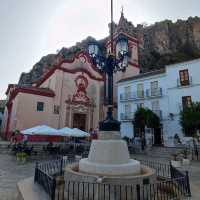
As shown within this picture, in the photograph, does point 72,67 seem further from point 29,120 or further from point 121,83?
point 29,120

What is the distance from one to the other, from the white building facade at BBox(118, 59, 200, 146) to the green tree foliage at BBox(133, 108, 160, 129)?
1.30 meters

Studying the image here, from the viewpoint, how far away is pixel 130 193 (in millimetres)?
4410

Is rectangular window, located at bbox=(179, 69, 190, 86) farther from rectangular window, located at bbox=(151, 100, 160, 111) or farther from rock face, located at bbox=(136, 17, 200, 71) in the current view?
rock face, located at bbox=(136, 17, 200, 71)

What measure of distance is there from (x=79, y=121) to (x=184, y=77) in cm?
1438

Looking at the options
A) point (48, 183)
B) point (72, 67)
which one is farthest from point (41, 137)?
point (48, 183)

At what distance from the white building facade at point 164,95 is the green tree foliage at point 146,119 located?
4.27ft

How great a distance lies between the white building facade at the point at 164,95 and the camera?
19047 millimetres

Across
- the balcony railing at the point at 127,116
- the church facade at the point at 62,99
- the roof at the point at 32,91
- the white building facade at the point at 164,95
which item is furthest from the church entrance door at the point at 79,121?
the balcony railing at the point at 127,116

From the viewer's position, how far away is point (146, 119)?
18.9 meters

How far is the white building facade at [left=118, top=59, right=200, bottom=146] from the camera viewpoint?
19047 millimetres

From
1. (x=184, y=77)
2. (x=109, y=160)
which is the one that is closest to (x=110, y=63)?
(x=109, y=160)

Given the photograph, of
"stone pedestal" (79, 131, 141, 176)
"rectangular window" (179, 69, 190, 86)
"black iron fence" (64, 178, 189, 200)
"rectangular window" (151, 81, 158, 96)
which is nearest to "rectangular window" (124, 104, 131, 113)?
"rectangular window" (151, 81, 158, 96)

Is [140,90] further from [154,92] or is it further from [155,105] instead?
[155,105]

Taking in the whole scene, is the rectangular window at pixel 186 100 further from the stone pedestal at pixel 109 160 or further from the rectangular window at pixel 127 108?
the stone pedestal at pixel 109 160
